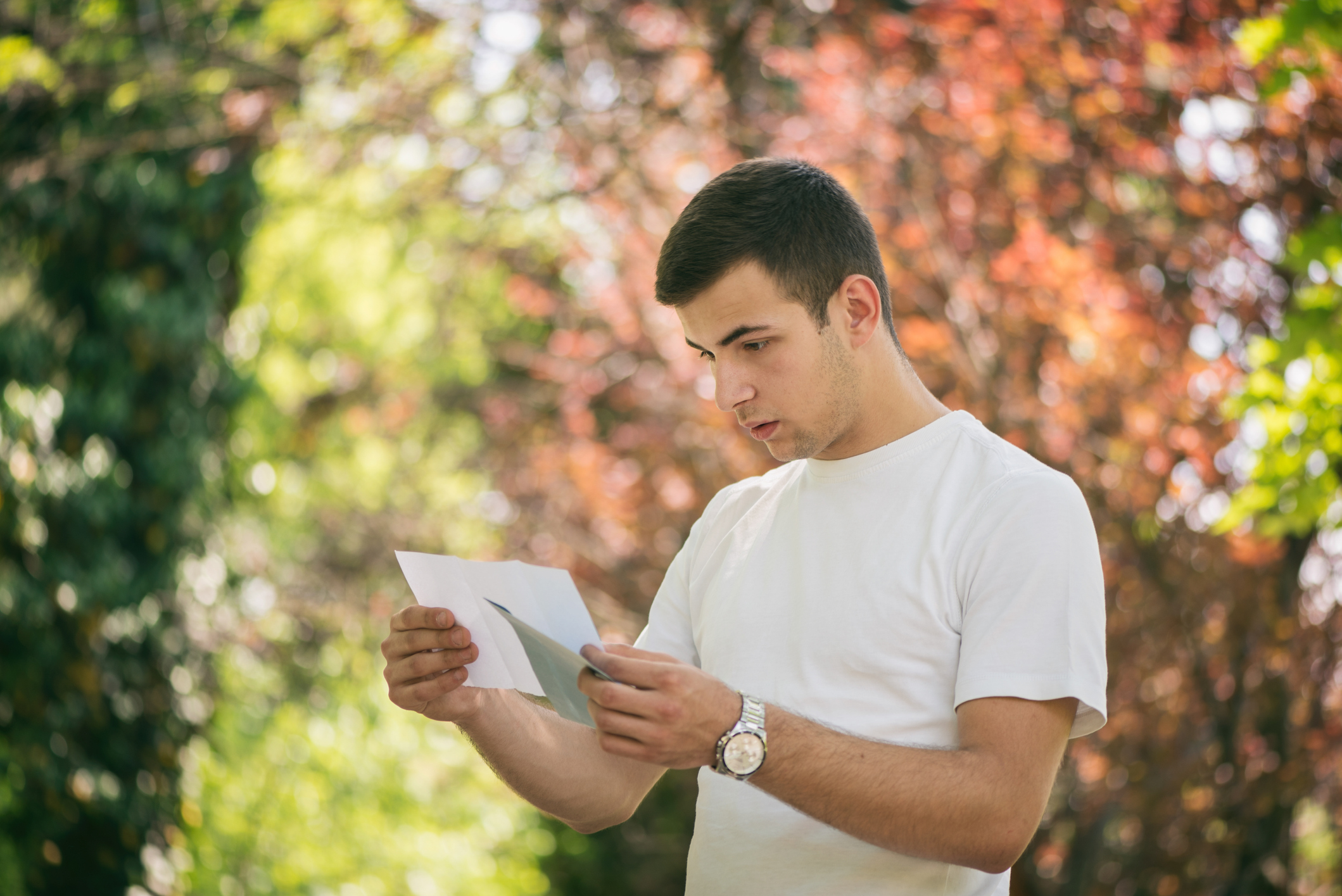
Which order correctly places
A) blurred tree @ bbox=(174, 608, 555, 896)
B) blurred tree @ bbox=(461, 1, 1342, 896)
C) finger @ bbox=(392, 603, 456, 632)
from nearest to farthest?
finger @ bbox=(392, 603, 456, 632)
blurred tree @ bbox=(461, 1, 1342, 896)
blurred tree @ bbox=(174, 608, 555, 896)

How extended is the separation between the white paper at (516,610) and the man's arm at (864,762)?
4.9 inches

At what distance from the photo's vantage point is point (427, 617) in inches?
70.2

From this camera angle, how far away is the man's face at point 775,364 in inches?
71.8

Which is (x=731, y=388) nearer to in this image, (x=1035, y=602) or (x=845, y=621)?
(x=845, y=621)

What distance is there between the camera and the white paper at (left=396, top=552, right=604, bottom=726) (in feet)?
5.29

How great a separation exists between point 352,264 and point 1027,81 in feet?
27.2

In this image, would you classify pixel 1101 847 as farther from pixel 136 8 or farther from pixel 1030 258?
pixel 136 8

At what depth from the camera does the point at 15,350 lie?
4.80m

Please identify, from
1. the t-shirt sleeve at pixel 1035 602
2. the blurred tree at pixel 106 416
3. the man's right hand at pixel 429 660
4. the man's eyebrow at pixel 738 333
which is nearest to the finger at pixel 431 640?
the man's right hand at pixel 429 660

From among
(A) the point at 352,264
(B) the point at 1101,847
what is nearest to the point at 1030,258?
(B) the point at 1101,847

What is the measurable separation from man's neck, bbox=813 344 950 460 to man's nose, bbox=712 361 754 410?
0.17 metres

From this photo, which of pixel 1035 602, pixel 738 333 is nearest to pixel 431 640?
pixel 738 333

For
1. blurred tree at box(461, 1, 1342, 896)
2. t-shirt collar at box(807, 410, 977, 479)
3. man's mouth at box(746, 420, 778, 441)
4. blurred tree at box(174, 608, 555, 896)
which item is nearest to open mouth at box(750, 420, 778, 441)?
man's mouth at box(746, 420, 778, 441)

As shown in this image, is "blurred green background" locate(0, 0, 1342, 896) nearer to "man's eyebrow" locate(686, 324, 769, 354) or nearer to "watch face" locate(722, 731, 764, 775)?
"man's eyebrow" locate(686, 324, 769, 354)
